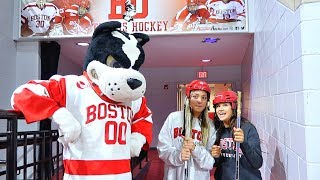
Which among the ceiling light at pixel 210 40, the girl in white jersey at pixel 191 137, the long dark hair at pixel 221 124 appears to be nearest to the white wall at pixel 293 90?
the long dark hair at pixel 221 124

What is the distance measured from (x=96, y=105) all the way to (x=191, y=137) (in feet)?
2.92

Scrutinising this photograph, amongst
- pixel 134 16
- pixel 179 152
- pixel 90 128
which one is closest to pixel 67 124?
pixel 90 128

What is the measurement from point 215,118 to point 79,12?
2075 mm

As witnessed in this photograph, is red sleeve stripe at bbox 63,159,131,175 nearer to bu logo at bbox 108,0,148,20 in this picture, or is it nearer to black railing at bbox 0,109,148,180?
black railing at bbox 0,109,148,180

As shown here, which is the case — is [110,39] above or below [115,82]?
above

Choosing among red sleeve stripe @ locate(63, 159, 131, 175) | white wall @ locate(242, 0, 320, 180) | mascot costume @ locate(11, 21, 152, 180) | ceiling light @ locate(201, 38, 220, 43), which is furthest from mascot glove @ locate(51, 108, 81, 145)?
ceiling light @ locate(201, 38, 220, 43)

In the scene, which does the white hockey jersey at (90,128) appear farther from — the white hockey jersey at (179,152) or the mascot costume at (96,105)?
the white hockey jersey at (179,152)

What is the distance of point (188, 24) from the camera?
3475mm

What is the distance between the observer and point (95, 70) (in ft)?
4.84

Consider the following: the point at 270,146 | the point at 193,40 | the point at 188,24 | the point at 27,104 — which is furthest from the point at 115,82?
the point at 193,40

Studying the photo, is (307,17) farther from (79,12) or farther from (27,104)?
(79,12)

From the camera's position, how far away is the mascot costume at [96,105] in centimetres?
138

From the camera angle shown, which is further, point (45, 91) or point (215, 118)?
point (215, 118)

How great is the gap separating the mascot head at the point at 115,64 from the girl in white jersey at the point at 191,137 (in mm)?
707
